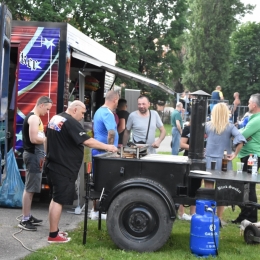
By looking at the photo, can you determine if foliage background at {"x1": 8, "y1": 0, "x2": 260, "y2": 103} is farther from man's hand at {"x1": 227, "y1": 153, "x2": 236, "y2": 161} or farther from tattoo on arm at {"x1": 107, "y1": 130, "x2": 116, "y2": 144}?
man's hand at {"x1": 227, "y1": 153, "x2": 236, "y2": 161}

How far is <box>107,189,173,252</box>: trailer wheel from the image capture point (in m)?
5.83

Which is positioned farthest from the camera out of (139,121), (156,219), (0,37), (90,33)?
(90,33)

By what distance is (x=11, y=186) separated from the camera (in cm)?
827

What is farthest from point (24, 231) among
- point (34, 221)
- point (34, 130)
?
point (34, 130)

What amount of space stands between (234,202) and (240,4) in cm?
5252

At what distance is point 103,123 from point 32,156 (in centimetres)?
119

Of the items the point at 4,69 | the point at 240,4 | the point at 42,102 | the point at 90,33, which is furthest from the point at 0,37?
the point at 240,4

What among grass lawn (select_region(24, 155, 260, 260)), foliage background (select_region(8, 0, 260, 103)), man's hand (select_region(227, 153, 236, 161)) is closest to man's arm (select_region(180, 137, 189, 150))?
man's hand (select_region(227, 153, 236, 161))

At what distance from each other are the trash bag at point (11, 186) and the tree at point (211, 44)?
1862 inches

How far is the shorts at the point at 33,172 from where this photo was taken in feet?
23.2

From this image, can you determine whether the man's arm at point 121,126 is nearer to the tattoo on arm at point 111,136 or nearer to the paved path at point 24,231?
the paved path at point 24,231

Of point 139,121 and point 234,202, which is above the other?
point 139,121

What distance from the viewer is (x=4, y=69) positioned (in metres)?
5.86

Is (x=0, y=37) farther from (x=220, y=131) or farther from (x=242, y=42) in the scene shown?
(x=242, y=42)
